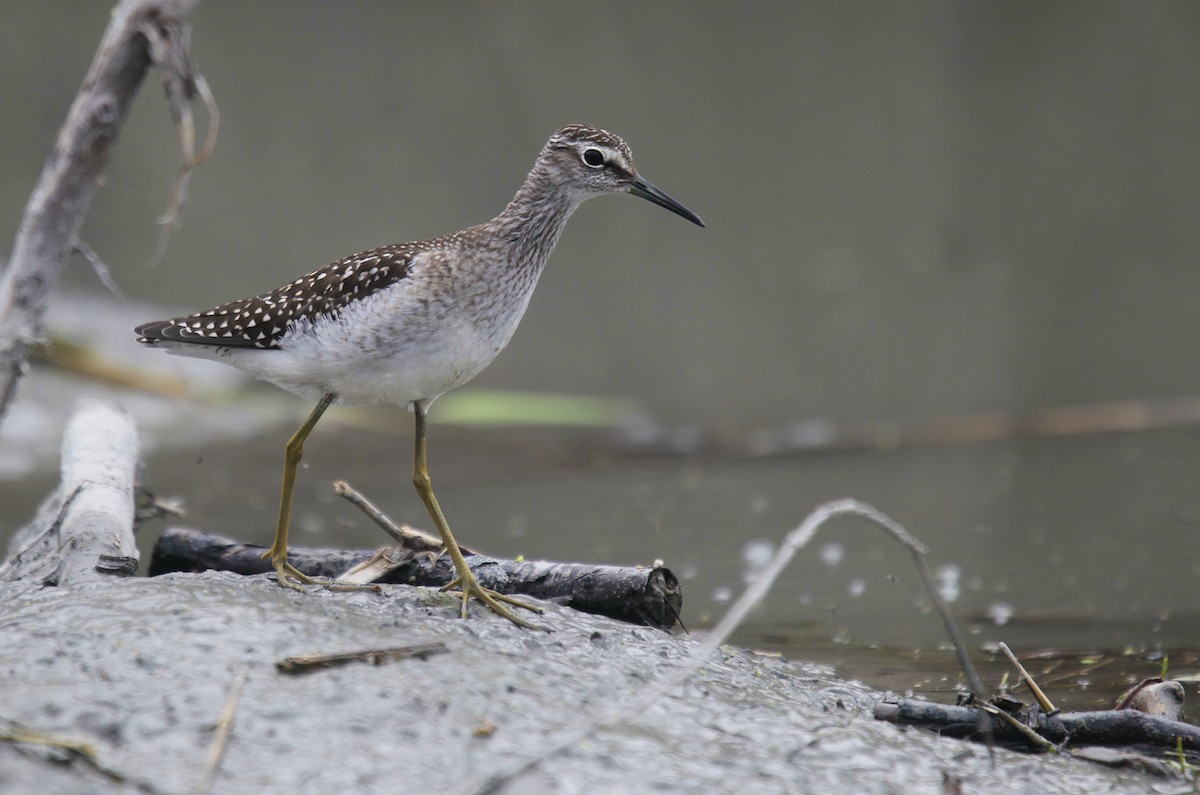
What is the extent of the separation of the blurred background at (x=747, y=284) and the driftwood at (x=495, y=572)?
1160 mm

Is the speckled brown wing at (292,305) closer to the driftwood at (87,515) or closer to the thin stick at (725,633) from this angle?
the driftwood at (87,515)

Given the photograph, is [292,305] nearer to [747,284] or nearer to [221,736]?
[221,736]

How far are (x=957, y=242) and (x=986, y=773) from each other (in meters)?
11.0

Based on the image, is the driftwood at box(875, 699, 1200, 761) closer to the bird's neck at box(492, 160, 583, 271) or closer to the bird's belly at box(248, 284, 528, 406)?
the bird's belly at box(248, 284, 528, 406)

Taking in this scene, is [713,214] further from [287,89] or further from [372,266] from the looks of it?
[372,266]

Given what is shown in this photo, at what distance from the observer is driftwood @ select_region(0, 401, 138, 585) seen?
462 centimetres

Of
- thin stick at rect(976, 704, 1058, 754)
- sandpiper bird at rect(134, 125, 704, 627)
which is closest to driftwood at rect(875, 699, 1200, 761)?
thin stick at rect(976, 704, 1058, 754)

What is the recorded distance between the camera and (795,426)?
969cm

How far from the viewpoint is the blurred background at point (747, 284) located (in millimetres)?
7527

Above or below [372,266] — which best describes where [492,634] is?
below

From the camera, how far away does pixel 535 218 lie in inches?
205

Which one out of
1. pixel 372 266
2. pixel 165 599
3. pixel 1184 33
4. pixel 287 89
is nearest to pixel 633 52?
pixel 287 89

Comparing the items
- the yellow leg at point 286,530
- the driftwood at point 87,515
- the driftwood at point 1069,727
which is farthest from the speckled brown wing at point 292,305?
the driftwood at point 1069,727

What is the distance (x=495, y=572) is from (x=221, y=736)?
1.70 metres
